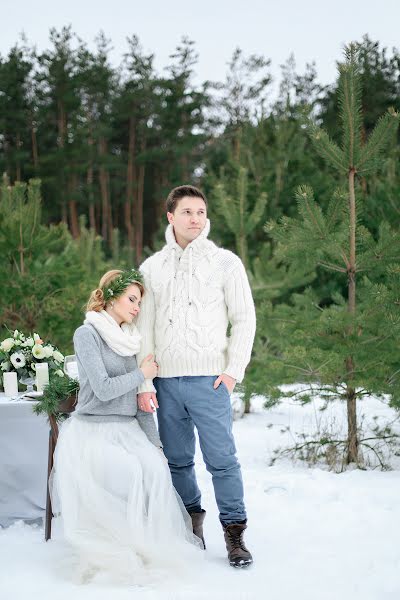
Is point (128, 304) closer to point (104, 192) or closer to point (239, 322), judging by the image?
point (239, 322)

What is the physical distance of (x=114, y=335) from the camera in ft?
10.7

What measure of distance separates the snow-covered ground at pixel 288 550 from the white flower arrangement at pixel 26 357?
2.78 feet

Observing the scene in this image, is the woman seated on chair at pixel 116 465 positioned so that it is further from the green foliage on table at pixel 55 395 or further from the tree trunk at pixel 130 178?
the tree trunk at pixel 130 178

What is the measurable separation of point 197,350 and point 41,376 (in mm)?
1097

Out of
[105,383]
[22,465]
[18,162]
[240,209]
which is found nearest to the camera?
[105,383]

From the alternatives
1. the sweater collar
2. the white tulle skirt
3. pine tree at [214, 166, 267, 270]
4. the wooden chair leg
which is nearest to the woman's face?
the sweater collar

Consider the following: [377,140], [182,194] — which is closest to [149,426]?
[182,194]

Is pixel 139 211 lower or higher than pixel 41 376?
higher

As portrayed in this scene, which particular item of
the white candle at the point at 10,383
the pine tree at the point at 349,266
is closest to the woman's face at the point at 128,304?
the white candle at the point at 10,383

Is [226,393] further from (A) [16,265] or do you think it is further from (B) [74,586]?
(A) [16,265]

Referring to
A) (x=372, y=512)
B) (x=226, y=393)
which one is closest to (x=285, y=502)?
(x=372, y=512)

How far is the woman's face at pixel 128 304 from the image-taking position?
11.0ft

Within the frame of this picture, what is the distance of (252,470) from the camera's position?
507 cm

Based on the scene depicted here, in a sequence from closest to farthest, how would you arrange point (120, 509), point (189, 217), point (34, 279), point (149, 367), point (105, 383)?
1. point (120, 509)
2. point (105, 383)
3. point (149, 367)
4. point (189, 217)
5. point (34, 279)
